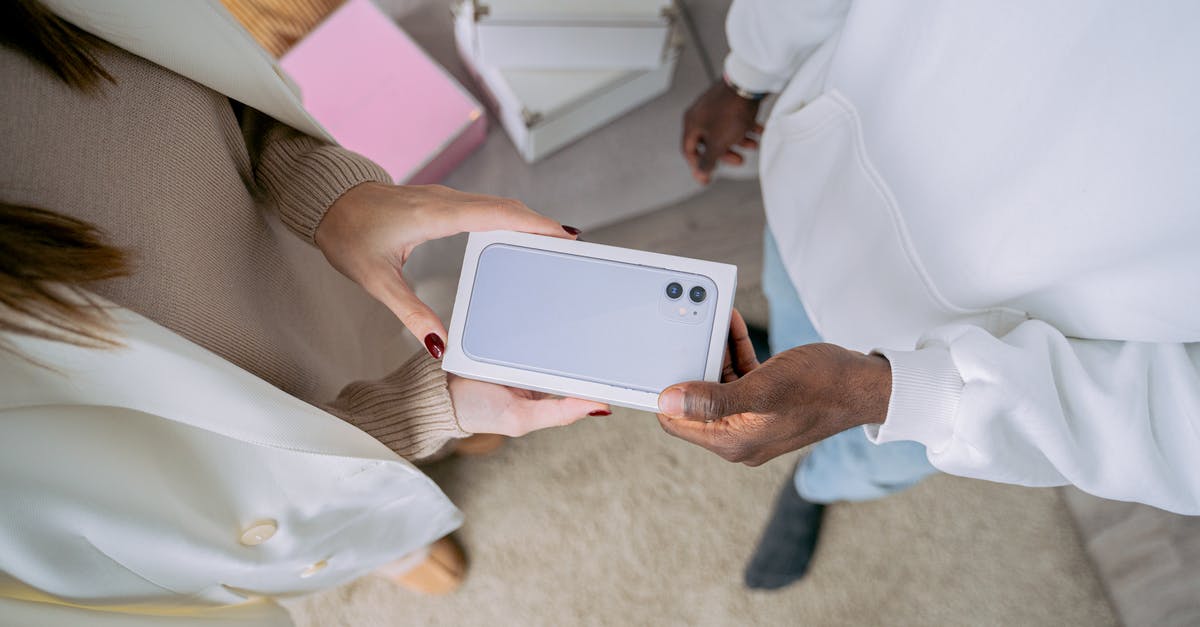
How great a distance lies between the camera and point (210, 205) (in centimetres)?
59

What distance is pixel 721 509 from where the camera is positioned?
1.32 metres

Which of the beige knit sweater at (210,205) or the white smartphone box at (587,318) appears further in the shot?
the white smartphone box at (587,318)

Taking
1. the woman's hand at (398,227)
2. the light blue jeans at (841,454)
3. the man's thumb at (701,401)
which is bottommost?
the light blue jeans at (841,454)

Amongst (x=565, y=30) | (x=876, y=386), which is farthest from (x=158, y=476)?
(x=565, y=30)

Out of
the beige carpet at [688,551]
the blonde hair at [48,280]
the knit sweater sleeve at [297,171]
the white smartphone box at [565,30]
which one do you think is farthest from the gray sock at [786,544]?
the blonde hair at [48,280]

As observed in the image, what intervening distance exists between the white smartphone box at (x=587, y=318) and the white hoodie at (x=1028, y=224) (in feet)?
0.59

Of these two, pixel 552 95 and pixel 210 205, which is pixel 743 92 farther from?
pixel 210 205

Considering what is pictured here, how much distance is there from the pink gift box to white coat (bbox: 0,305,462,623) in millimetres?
605

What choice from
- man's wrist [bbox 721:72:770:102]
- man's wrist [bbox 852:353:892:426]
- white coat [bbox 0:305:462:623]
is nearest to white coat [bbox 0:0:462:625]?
white coat [bbox 0:305:462:623]

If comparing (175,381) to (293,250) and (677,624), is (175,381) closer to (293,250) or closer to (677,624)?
(293,250)

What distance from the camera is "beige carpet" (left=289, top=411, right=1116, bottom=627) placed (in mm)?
1267

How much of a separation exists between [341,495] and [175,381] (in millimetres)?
212

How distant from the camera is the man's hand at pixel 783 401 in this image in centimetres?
60

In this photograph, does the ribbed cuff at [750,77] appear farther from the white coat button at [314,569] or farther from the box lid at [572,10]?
the white coat button at [314,569]
